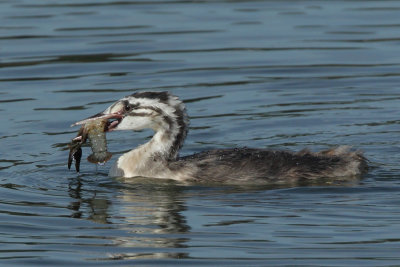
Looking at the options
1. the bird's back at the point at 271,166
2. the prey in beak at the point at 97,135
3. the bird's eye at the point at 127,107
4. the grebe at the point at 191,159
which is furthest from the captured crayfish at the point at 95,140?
the bird's back at the point at 271,166

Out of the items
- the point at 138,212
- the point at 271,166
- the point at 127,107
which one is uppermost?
the point at 127,107

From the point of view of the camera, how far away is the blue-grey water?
12.4m

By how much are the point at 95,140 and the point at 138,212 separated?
1753mm

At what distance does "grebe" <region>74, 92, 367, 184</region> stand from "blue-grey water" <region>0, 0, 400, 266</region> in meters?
0.23

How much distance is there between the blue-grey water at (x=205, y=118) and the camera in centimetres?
1239

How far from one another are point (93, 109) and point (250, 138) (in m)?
3.13

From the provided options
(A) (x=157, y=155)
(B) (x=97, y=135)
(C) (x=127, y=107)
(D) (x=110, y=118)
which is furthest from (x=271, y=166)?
(B) (x=97, y=135)

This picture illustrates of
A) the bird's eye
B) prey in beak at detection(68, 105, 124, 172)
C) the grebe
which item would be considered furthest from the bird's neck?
the bird's eye

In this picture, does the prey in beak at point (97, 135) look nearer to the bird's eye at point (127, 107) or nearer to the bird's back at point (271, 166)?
the bird's eye at point (127, 107)

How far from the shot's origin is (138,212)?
45.3 feet

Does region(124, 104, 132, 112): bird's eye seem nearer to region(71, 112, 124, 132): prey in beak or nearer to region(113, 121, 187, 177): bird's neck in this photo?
region(71, 112, 124, 132): prey in beak

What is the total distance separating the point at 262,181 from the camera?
587 inches

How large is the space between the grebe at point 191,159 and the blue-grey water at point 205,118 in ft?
0.75

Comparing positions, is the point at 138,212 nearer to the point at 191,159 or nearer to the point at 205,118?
the point at 191,159
